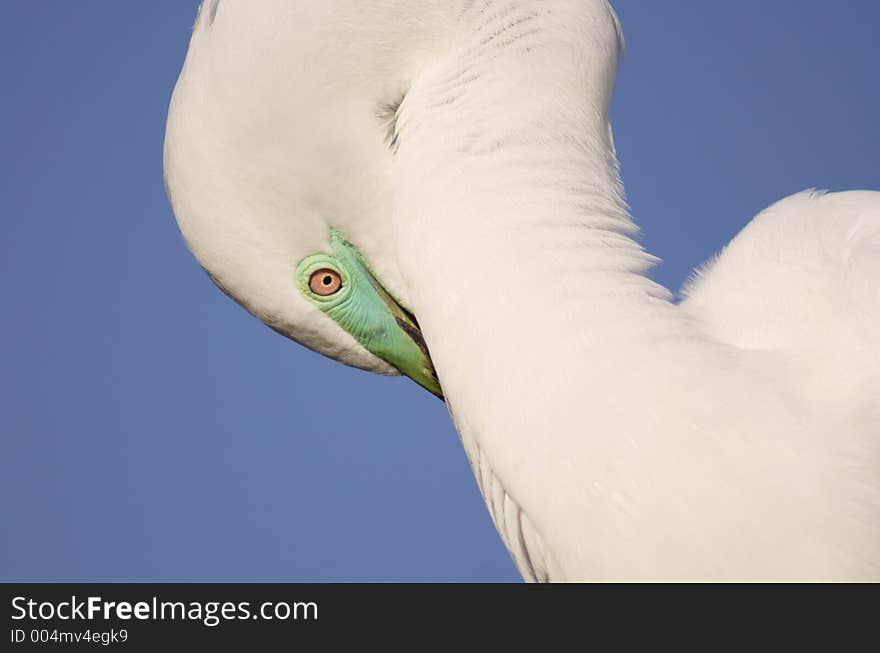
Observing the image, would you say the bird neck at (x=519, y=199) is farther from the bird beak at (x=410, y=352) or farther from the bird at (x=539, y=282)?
the bird beak at (x=410, y=352)

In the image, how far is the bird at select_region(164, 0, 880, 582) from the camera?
1438mm

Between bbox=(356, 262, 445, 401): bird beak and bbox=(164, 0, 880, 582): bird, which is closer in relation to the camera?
bbox=(164, 0, 880, 582): bird

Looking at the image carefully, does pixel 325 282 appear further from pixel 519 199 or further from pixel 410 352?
pixel 519 199

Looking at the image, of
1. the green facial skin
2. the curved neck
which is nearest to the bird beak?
the green facial skin

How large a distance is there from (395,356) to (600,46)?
0.72m

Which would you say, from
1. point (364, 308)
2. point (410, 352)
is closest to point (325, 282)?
point (364, 308)

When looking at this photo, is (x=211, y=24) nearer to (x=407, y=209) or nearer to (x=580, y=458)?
(x=407, y=209)

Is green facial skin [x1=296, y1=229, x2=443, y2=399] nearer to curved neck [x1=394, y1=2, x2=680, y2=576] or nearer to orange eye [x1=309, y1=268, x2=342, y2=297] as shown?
orange eye [x1=309, y1=268, x2=342, y2=297]

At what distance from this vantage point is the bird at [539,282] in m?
1.44

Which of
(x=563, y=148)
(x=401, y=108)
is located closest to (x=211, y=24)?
(x=401, y=108)

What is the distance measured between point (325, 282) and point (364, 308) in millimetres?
92

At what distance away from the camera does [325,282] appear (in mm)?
2080

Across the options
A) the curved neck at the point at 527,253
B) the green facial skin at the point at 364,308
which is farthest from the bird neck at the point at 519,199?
the green facial skin at the point at 364,308

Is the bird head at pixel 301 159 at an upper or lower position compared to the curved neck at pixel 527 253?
upper
